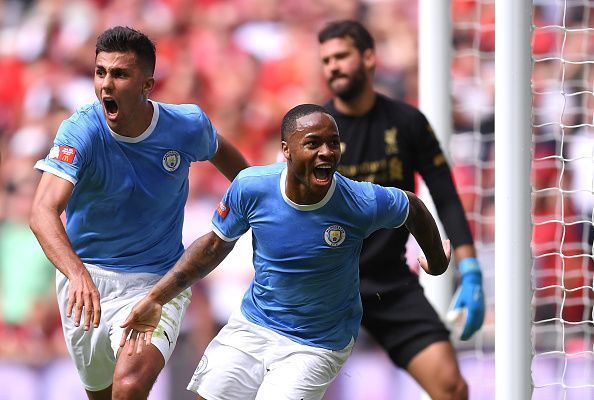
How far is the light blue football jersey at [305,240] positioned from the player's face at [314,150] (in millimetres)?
145

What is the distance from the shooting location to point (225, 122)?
28.7 feet

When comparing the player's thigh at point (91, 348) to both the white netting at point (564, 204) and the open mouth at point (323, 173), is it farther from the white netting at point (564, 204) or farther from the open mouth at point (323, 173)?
the white netting at point (564, 204)

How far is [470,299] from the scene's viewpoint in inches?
244

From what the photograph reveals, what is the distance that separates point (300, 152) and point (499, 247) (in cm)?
164

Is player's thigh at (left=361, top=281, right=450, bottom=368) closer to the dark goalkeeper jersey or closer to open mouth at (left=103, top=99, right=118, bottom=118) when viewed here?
the dark goalkeeper jersey

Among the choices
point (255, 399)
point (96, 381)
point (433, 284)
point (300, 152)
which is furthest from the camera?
point (433, 284)

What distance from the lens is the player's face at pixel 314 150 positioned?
4.61 m

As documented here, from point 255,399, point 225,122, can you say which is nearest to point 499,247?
point 255,399

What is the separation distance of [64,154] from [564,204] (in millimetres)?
4208

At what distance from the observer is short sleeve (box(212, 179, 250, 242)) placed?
4840mm

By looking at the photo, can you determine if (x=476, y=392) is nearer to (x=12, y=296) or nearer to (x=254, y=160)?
(x=254, y=160)

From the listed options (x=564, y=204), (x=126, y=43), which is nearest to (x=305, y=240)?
(x=126, y=43)

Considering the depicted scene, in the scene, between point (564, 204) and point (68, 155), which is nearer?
point (68, 155)

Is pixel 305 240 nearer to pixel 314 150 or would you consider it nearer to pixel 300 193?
pixel 300 193
